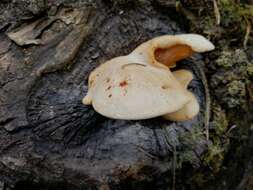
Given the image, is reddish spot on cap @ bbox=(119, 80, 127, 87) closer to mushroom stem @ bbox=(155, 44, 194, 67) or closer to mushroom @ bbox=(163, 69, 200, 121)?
mushroom @ bbox=(163, 69, 200, 121)

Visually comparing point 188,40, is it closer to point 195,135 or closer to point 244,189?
point 195,135

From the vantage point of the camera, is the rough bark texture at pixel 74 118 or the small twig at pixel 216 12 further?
the small twig at pixel 216 12

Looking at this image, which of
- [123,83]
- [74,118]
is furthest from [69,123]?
[123,83]

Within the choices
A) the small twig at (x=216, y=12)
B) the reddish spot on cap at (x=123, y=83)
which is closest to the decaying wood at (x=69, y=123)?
the reddish spot on cap at (x=123, y=83)

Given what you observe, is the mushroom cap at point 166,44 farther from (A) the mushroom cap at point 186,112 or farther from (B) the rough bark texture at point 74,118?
(A) the mushroom cap at point 186,112

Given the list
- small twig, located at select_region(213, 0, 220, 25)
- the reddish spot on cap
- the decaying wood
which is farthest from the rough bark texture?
small twig, located at select_region(213, 0, 220, 25)

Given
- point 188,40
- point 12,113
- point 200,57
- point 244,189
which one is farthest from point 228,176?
point 12,113

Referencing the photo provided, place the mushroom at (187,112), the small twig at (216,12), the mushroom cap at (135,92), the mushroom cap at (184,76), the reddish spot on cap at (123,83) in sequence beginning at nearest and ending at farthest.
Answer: the mushroom cap at (135,92)
the reddish spot on cap at (123,83)
the mushroom at (187,112)
the mushroom cap at (184,76)
the small twig at (216,12)
